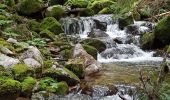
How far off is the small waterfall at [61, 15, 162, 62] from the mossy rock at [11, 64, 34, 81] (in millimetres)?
4413

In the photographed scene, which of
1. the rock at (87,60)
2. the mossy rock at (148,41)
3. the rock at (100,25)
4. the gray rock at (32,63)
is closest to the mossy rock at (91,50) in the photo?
the rock at (87,60)

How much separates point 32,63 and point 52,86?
1.26m

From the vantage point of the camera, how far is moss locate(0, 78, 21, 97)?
7.46 metres

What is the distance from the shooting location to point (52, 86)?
340 inches

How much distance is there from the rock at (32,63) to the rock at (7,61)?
0.32 metres

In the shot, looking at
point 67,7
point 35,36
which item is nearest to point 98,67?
point 35,36

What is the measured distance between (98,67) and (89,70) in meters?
0.54

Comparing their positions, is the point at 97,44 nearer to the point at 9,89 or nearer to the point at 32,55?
the point at 32,55

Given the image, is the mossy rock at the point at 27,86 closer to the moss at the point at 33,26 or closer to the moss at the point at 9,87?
the moss at the point at 9,87

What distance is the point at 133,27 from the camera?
55.8 ft

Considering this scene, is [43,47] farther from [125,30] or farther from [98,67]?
[125,30]

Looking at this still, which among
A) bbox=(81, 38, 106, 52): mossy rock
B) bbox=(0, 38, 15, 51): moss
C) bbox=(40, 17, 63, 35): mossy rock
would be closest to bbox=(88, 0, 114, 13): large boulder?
bbox=(40, 17, 63, 35): mossy rock

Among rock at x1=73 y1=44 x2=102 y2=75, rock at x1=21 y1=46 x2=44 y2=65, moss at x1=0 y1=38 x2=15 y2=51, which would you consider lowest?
rock at x1=73 y1=44 x2=102 y2=75

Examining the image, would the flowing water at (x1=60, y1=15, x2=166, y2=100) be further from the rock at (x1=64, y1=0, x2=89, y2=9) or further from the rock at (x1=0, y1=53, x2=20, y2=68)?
the rock at (x1=64, y1=0, x2=89, y2=9)
